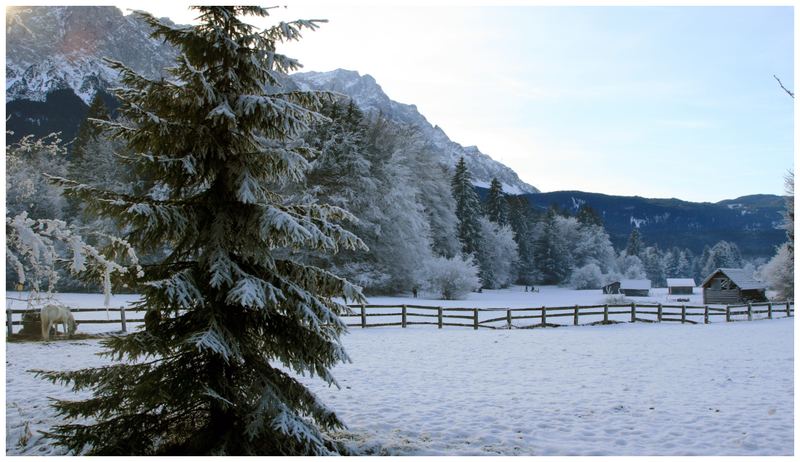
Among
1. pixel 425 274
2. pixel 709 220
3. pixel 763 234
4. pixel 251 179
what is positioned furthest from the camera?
pixel 709 220

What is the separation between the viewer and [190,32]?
20.0ft

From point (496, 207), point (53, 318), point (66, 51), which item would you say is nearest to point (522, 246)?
point (496, 207)

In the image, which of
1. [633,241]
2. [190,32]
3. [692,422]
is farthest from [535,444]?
[633,241]

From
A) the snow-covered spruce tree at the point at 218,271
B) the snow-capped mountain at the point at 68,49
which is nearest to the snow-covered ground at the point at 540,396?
the snow-covered spruce tree at the point at 218,271

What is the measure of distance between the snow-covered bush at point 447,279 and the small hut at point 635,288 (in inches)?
1569

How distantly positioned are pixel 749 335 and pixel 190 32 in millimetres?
23314

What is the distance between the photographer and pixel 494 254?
56594 millimetres

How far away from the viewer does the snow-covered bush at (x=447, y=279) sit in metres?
36.9

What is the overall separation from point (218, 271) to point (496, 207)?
2440 inches

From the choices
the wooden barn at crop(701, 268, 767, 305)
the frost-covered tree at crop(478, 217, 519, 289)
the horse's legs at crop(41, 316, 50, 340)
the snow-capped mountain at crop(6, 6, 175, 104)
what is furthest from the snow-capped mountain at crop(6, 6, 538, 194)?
the horse's legs at crop(41, 316, 50, 340)

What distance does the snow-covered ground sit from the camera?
7387 millimetres

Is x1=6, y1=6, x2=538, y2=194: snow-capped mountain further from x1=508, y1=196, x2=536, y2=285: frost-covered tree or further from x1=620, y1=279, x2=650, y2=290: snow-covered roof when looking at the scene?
x1=620, y1=279, x2=650, y2=290: snow-covered roof

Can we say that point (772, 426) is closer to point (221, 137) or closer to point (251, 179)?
point (251, 179)

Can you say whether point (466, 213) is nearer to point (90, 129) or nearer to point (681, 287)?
Result: point (90, 129)
